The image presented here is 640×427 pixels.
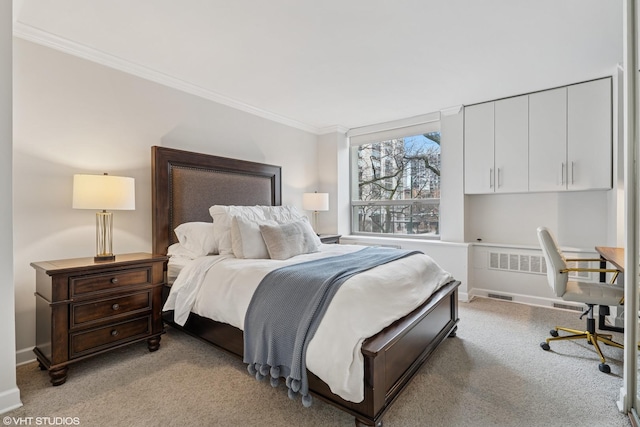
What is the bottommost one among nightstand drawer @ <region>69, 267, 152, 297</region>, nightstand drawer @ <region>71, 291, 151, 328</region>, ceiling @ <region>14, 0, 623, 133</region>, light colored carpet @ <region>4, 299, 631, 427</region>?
light colored carpet @ <region>4, 299, 631, 427</region>

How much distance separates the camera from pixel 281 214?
142 inches

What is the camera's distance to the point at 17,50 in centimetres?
230

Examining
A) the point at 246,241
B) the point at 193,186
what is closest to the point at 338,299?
the point at 246,241

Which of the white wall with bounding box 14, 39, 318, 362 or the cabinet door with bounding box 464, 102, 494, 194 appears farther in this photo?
the cabinet door with bounding box 464, 102, 494, 194

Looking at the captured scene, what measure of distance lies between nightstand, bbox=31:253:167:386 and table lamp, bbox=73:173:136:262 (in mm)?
196

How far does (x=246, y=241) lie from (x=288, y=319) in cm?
108

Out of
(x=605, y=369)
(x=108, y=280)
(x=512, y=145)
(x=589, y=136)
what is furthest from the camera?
(x=512, y=145)

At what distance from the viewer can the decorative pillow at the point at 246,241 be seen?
8.85 feet

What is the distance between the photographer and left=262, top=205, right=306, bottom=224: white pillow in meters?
3.49

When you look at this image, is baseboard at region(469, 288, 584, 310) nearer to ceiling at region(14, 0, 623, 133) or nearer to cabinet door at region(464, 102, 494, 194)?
cabinet door at region(464, 102, 494, 194)

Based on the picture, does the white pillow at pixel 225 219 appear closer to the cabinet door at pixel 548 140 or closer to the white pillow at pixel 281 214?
the white pillow at pixel 281 214

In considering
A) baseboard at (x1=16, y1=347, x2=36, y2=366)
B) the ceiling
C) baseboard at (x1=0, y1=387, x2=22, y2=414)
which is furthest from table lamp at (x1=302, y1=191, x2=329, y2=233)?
baseboard at (x1=0, y1=387, x2=22, y2=414)

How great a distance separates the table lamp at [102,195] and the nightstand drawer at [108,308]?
323 mm

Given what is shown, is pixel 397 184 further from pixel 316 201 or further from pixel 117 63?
pixel 117 63
